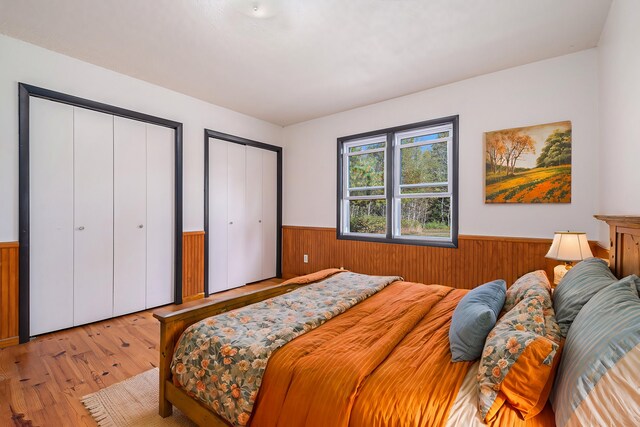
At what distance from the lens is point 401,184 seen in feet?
13.1

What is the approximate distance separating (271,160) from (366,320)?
12.5 ft

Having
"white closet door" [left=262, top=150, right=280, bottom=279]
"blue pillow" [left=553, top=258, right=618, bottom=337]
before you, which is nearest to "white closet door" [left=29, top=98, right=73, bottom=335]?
"white closet door" [left=262, top=150, right=280, bottom=279]

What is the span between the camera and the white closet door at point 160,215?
3.54 meters

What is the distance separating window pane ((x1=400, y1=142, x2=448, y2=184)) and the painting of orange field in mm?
511

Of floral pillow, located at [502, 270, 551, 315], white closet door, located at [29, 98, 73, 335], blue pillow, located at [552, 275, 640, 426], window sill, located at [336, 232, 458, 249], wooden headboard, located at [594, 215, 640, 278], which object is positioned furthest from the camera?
window sill, located at [336, 232, 458, 249]

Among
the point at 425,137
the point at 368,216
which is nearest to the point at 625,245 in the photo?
the point at 425,137

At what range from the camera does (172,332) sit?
65.6 inches

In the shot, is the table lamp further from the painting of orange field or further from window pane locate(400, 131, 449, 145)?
window pane locate(400, 131, 449, 145)

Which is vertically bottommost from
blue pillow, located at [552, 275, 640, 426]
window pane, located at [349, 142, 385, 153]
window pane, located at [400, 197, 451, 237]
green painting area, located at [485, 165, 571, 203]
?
blue pillow, located at [552, 275, 640, 426]

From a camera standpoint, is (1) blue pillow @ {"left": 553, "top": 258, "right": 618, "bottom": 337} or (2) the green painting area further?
(2) the green painting area

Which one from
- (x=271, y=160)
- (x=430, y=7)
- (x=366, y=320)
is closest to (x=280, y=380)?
(x=366, y=320)

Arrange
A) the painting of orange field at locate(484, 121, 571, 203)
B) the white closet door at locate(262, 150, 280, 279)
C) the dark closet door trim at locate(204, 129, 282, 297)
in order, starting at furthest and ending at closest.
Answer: the white closet door at locate(262, 150, 280, 279) < the dark closet door trim at locate(204, 129, 282, 297) < the painting of orange field at locate(484, 121, 571, 203)

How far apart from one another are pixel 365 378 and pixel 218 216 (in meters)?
3.59

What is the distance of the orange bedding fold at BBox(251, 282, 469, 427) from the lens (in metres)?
1.03
